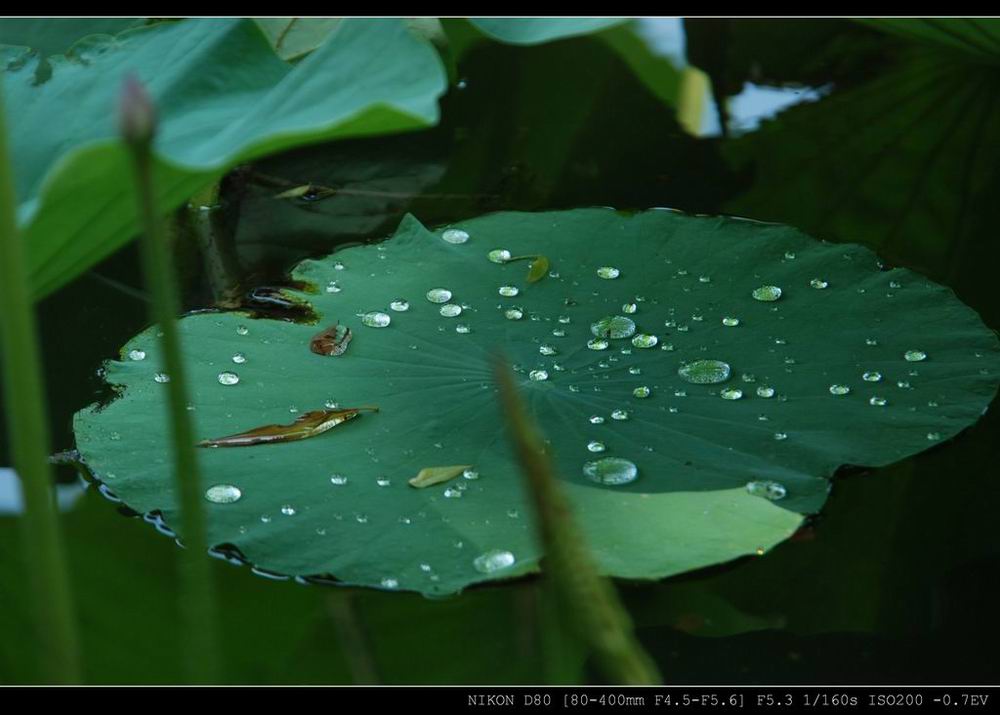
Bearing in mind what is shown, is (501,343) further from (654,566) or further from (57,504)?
(57,504)

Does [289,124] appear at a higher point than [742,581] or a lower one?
higher

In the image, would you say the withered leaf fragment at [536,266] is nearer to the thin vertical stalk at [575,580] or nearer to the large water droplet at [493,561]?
the large water droplet at [493,561]

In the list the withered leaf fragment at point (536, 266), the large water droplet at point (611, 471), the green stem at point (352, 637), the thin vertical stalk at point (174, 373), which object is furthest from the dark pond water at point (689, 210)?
the thin vertical stalk at point (174, 373)

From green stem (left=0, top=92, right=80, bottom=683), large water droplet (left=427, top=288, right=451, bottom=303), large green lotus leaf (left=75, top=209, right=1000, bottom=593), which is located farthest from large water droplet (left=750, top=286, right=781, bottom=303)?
green stem (left=0, top=92, right=80, bottom=683)

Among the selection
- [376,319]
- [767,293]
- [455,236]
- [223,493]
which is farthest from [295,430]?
[767,293]

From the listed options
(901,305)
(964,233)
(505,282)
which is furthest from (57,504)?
(964,233)

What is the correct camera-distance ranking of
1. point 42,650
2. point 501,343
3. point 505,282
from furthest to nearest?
point 505,282 < point 501,343 < point 42,650
